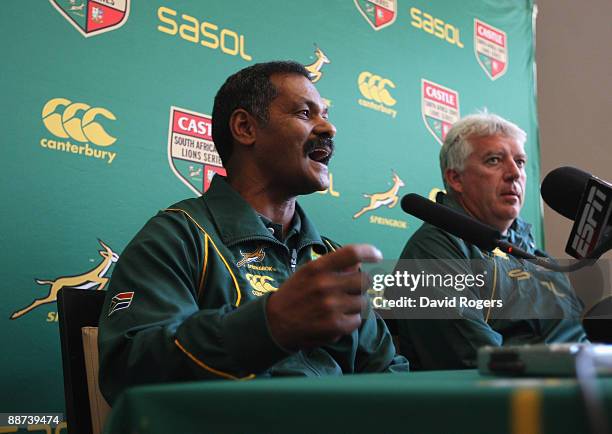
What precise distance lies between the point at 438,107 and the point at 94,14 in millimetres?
1392

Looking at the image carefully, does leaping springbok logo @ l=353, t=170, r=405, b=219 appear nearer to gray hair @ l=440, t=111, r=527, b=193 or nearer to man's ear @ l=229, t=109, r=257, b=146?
gray hair @ l=440, t=111, r=527, b=193

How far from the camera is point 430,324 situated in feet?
6.01

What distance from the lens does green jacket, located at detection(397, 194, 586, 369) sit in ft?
5.82

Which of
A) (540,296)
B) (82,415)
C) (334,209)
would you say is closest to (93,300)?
(82,415)

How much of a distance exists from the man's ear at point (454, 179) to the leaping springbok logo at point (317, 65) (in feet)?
1.65

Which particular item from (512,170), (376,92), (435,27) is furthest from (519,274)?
(435,27)

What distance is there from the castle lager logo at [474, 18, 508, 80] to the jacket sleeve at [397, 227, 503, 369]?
1249mm

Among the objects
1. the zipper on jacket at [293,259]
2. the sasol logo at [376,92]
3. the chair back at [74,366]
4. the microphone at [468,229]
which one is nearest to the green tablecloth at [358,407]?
the microphone at [468,229]

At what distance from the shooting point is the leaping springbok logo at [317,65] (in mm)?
2275

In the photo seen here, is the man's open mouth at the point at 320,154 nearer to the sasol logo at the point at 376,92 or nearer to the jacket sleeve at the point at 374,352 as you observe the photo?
the jacket sleeve at the point at 374,352

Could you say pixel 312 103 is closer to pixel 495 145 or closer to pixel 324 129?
pixel 324 129

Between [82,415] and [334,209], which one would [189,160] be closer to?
[334,209]

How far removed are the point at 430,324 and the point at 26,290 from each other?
95 cm

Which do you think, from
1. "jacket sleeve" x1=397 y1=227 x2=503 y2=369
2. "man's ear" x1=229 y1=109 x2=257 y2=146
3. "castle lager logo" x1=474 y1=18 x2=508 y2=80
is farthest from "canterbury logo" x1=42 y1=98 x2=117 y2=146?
"castle lager logo" x1=474 y1=18 x2=508 y2=80
